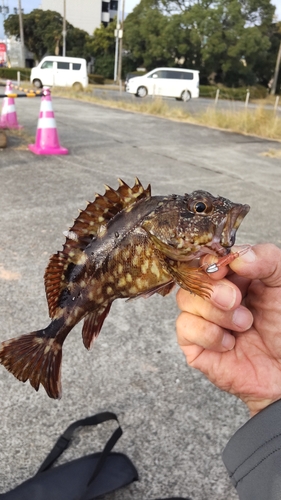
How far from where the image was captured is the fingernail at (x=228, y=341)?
1952mm

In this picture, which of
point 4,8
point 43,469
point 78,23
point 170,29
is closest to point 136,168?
point 43,469

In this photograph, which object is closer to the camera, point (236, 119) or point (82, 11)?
point (236, 119)

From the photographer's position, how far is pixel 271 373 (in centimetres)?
202

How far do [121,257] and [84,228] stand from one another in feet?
0.58

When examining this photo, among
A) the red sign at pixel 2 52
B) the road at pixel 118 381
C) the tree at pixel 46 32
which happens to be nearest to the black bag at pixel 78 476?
the road at pixel 118 381

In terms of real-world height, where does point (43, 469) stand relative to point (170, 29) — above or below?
below

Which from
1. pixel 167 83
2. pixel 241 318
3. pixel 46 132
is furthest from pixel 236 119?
pixel 167 83

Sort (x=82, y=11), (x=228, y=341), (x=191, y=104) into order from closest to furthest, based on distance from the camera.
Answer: (x=228, y=341) → (x=191, y=104) → (x=82, y=11)

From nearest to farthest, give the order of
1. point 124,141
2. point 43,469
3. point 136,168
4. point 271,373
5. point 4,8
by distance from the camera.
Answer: point 271,373 < point 43,469 < point 136,168 < point 124,141 < point 4,8

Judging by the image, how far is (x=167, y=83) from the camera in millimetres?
30125

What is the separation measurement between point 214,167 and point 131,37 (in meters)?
49.0

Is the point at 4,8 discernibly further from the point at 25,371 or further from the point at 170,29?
the point at 25,371

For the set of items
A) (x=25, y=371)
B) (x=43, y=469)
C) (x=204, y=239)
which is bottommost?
(x=43, y=469)

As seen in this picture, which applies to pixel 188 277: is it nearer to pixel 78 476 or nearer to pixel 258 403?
pixel 258 403
